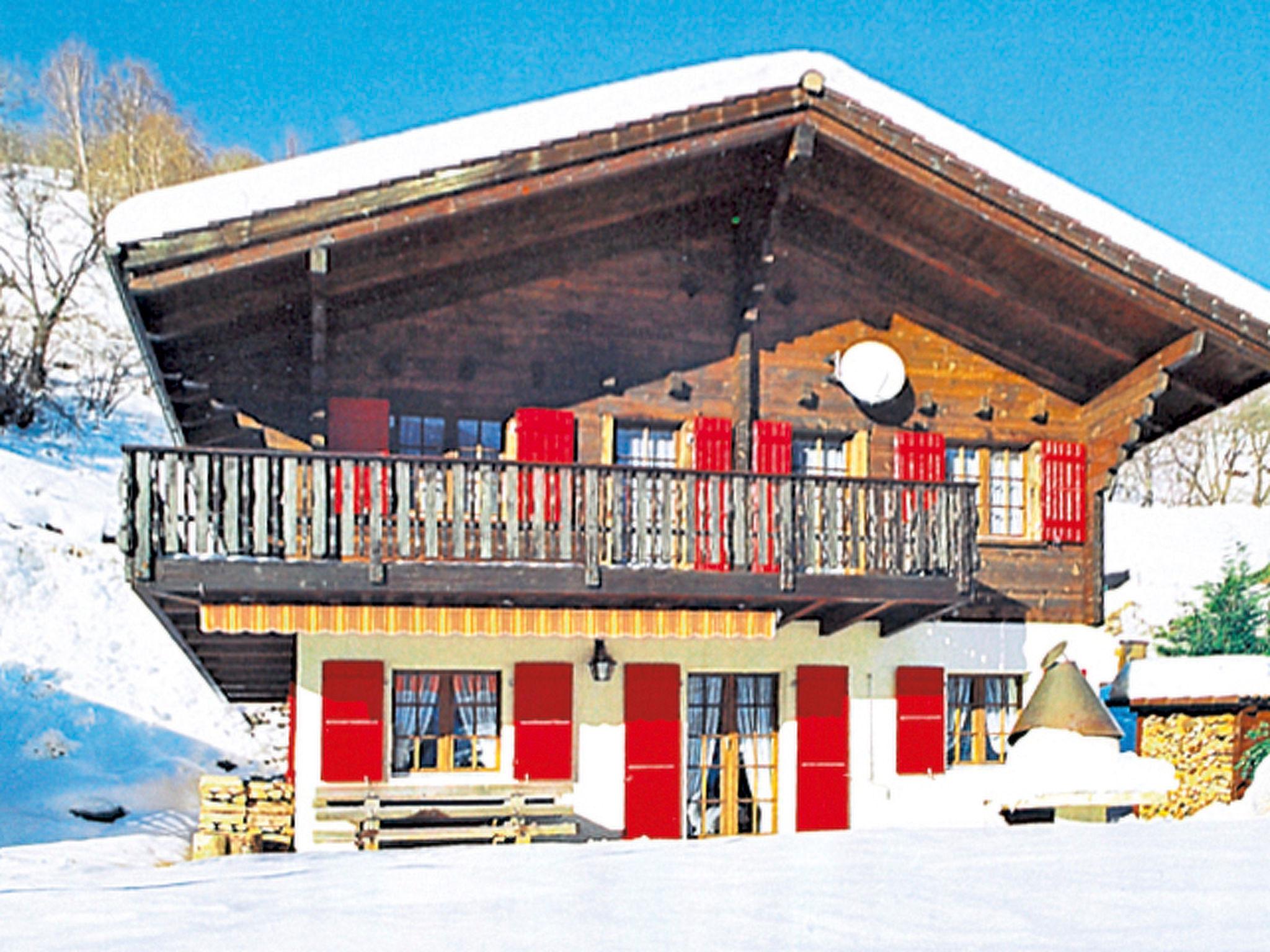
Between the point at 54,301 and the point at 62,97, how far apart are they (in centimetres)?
1489

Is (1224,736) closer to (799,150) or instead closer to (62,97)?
(799,150)

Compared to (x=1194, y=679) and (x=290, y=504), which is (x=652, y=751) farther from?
(x=1194, y=679)

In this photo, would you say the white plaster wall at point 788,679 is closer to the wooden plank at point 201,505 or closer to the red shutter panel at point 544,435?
the red shutter panel at point 544,435

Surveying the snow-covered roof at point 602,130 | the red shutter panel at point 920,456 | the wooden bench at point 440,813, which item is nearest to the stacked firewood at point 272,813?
the wooden bench at point 440,813

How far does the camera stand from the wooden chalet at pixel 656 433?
427 inches

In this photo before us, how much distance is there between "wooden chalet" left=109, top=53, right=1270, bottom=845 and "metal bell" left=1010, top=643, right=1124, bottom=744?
1031 millimetres

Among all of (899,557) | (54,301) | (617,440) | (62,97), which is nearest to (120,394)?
(54,301)

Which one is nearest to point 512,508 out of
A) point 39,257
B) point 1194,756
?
point 1194,756

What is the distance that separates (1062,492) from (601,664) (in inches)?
201

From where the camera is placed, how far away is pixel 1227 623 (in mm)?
17750

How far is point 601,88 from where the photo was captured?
11.4m

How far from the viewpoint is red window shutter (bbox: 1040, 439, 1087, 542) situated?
13914mm

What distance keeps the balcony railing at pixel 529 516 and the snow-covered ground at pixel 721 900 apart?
3438mm

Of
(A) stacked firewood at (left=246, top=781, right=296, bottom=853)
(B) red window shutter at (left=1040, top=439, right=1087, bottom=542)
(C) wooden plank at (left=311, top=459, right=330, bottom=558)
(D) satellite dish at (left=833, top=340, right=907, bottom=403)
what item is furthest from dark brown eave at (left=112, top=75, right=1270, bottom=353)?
(A) stacked firewood at (left=246, top=781, right=296, bottom=853)
